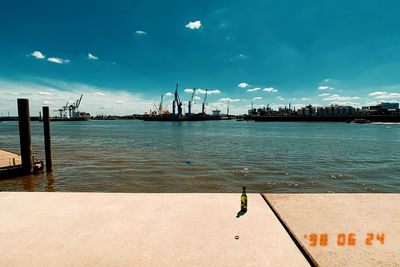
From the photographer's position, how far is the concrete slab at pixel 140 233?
3.14 meters

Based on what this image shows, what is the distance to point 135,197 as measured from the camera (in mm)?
5660

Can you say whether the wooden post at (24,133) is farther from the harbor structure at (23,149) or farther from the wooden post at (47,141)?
the wooden post at (47,141)

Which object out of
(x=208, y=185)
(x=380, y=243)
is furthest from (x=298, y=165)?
(x=380, y=243)

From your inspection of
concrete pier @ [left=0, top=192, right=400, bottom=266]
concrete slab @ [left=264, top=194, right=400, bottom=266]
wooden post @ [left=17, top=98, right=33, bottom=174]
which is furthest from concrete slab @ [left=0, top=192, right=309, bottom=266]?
wooden post @ [left=17, top=98, right=33, bottom=174]

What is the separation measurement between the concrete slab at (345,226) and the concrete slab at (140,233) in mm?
399

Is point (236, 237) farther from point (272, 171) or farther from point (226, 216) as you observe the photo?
point (272, 171)

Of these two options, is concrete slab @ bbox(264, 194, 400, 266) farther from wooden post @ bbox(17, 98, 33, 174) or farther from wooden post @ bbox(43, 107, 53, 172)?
wooden post @ bbox(43, 107, 53, 172)

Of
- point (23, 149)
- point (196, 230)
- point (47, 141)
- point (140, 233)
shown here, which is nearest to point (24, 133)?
point (23, 149)

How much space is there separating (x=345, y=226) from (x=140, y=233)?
165 inches

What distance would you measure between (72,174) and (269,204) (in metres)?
12.5

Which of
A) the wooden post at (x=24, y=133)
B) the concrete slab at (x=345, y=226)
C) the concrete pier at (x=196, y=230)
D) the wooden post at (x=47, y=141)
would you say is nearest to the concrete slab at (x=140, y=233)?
the concrete pier at (x=196, y=230)

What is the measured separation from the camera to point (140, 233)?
384 centimetres

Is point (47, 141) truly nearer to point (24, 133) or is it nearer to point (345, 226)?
point (24, 133)

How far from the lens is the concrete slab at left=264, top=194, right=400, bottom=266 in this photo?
10.6ft
